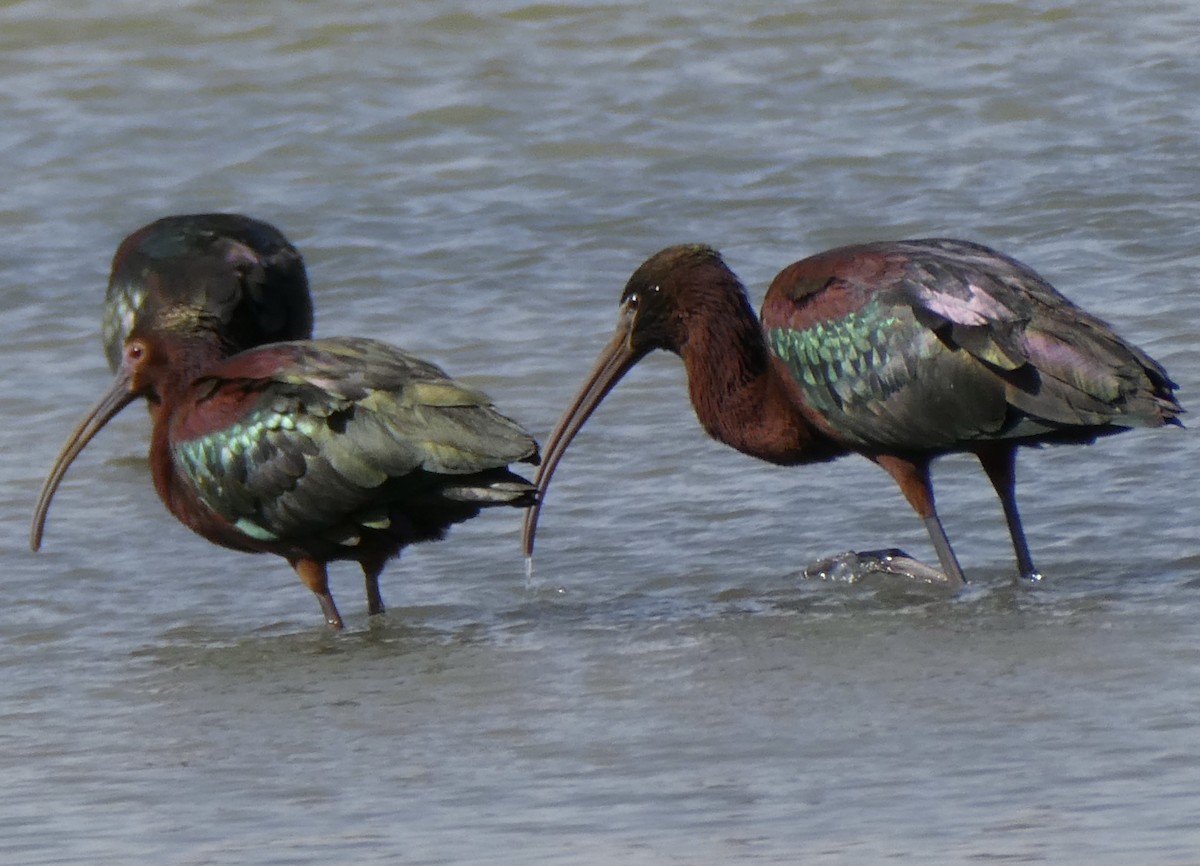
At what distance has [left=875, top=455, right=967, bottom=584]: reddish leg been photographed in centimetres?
787

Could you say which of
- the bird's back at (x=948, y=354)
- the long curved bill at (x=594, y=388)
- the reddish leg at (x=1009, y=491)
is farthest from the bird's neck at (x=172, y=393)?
the reddish leg at (x=1009, y=491)

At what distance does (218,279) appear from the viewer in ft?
33.0

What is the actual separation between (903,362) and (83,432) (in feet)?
9.37

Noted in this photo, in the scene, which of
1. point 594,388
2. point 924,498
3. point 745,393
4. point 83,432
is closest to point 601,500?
point 594,388

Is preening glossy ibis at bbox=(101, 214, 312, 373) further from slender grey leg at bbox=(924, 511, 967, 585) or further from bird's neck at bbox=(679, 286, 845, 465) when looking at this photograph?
slender grey leg at bbox=(924, 511, 967, 585)

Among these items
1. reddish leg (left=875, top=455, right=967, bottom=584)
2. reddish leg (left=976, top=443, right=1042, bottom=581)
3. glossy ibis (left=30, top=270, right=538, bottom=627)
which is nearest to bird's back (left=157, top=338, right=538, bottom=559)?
glossy ibis (left=30, top=270, right=538, bottom=627)

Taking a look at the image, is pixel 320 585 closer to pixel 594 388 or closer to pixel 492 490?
pixel 492 490

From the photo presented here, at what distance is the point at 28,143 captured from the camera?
15.5 meters

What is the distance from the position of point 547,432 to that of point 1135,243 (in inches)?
137

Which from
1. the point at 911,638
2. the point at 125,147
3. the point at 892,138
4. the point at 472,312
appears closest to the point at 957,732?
the point at 911,638

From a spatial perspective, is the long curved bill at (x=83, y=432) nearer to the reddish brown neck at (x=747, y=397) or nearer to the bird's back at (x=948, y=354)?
the reddish brown neck at (x=747, y=397)

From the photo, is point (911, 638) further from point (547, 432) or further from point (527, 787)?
point (547, 432)

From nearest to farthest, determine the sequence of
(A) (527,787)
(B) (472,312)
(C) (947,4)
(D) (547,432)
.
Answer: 1. (A) (527,787)
2. (D) (547,432)
3. (B) (472,312)
4. (C) (947,4)

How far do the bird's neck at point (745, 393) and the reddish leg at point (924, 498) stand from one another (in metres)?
0.28
